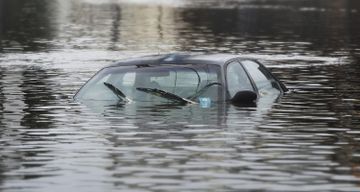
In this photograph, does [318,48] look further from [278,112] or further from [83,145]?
[83,145]

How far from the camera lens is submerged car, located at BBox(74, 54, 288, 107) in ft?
62.6

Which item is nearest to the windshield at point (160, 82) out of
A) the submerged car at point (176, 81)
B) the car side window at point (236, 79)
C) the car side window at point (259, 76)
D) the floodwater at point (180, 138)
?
the submerged car at point (176, 81)

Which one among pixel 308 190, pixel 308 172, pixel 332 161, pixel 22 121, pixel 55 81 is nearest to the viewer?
pixel 308 190

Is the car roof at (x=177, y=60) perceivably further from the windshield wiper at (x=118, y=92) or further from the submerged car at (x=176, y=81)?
the windshield wiper at (x=118, y=92)

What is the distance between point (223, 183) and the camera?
11570mm

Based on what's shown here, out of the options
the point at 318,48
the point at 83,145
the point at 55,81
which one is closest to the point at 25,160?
the point at 83,145

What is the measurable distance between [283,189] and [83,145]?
13.8 feet

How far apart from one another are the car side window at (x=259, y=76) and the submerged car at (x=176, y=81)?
46 centimetres

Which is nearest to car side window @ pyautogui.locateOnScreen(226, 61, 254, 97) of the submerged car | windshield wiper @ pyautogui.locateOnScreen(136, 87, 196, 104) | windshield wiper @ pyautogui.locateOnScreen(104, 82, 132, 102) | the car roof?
the submerged car

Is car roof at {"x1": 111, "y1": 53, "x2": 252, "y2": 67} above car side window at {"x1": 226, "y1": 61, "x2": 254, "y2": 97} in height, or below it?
above

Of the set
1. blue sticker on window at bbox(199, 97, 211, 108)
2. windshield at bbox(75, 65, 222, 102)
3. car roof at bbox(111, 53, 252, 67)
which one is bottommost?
blue sticker on window at bbox(199, 97, 211, 108)

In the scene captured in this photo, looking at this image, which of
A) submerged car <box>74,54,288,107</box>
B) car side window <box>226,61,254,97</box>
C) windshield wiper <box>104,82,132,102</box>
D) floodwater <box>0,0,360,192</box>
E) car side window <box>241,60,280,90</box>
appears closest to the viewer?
floodwater <box>0,0,360,192</box>

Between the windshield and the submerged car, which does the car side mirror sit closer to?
the submerged car

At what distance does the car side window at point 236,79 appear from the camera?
63.4ft
